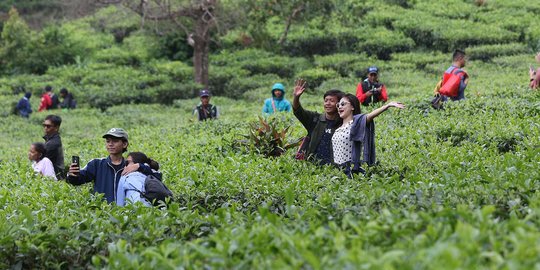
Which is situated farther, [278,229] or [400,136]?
[400,136]

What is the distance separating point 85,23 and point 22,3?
5277 millimetres

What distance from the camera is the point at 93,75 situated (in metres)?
23.9

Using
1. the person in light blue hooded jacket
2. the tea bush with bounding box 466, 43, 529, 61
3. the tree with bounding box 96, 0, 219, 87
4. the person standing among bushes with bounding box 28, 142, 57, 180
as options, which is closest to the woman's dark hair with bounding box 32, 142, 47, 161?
the person standing among bushes with bounding box 28, 142, 57, 180

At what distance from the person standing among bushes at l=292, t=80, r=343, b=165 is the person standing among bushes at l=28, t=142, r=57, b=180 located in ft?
9.65

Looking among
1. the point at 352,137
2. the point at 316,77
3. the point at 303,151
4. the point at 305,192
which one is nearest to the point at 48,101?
the point at 316,77

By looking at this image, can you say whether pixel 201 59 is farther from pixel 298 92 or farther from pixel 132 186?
pixel 132 186

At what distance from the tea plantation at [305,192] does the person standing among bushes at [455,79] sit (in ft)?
1.22

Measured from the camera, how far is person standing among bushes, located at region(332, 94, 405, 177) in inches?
269

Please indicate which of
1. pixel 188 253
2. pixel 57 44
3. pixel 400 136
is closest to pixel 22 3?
pixel 57 44

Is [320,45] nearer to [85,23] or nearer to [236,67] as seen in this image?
[236,67]

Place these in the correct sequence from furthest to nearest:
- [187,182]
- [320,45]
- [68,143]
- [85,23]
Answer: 1. [85,23]
2. [320,45]
3. [68,143]
4. [187,182]

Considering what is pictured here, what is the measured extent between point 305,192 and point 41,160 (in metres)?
3.98

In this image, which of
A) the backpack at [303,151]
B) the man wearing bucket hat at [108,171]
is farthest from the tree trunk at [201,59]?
the man wearing bucket hat at [108,171]

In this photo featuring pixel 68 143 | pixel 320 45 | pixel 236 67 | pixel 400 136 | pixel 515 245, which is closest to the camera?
pixel 515 245
